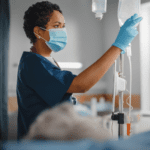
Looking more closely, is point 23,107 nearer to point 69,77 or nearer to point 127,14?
point 69,77

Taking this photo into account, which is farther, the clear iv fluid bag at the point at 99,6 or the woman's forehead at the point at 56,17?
the clear iv fluid bag at the point at 99,6

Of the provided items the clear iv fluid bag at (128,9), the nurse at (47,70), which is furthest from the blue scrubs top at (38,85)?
the clear iv fluid bag at (128,9)

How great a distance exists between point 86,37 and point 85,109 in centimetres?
86

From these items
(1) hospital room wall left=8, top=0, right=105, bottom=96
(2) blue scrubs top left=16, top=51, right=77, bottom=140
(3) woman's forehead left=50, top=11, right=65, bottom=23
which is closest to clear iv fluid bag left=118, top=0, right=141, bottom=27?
(3) woman's forehead left=50, top=11, right=65, bottom=23

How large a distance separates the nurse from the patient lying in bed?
0.03 m

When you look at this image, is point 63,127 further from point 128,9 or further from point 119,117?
point 128,9

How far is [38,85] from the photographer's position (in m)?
0.67

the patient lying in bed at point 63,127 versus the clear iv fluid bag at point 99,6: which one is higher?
the clear iv fluid bag at point 99,6

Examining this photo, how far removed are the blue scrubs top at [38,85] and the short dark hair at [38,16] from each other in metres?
0.18

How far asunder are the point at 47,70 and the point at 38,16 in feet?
1.06

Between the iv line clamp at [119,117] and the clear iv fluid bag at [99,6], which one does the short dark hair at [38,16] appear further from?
the iv line clamp at [119,117]

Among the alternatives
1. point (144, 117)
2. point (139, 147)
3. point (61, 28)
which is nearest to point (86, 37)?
point (144, 117)

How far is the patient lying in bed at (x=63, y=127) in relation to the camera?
639mm

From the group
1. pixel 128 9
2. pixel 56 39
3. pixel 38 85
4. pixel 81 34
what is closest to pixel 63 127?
pixel 38 85
